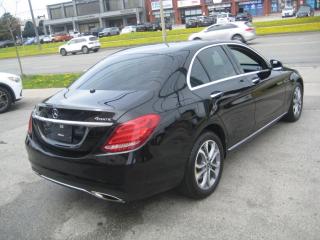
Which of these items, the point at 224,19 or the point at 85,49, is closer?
the point at 85,49

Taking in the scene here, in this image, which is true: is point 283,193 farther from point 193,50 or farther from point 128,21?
point 128,21

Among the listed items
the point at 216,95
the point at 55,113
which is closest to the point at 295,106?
the point at 216,95

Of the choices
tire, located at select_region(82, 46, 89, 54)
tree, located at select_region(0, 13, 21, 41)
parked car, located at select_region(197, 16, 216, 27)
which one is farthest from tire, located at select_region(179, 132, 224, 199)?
parked car, located at select_region(197, 16, 216, 27)

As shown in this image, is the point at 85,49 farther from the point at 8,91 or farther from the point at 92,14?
the point at 92,14

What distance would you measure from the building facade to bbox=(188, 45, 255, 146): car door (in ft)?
278

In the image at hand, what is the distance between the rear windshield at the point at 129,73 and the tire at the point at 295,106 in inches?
112

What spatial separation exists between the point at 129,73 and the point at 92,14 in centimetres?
9448

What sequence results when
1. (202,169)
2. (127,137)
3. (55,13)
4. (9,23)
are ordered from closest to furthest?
(127,137) < (202,169) < (9,23) < (55,13)

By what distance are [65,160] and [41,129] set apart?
533 mm

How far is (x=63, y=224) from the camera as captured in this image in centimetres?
382

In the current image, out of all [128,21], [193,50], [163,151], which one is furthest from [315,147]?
[128,21]

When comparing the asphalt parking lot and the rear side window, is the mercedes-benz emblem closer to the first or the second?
the asphalt parking lot

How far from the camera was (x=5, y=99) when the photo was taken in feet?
32.6

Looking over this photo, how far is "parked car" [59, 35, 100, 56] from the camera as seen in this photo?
3247 centimetres
